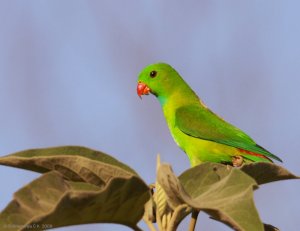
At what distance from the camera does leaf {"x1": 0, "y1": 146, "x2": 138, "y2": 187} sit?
182cm

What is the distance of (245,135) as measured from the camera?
5.27 meters

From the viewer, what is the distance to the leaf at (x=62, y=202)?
1.56 meters

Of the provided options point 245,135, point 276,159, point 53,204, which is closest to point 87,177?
point 53,204

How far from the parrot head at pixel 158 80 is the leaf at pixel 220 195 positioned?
14.4 ft

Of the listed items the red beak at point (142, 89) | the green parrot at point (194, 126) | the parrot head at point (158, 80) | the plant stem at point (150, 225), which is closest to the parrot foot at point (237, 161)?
the green parrot at point (194, 126)

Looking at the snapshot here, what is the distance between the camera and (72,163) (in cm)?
184

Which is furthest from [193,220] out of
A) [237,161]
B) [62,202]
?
[237,161]

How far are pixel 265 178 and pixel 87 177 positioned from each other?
742 millimetres

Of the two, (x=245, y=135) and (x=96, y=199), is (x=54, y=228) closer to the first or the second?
(x=96, y=199)

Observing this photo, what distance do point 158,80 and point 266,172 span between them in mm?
4367

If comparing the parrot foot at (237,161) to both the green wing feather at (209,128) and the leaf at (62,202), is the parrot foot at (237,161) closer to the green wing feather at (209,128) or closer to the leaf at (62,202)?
the green wing feather at (209,128)

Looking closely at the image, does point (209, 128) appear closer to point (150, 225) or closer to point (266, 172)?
point (266, 172)

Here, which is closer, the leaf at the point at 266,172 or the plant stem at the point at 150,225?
the plant stem at the point at 150,225

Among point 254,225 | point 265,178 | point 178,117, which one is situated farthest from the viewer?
point 178,117
